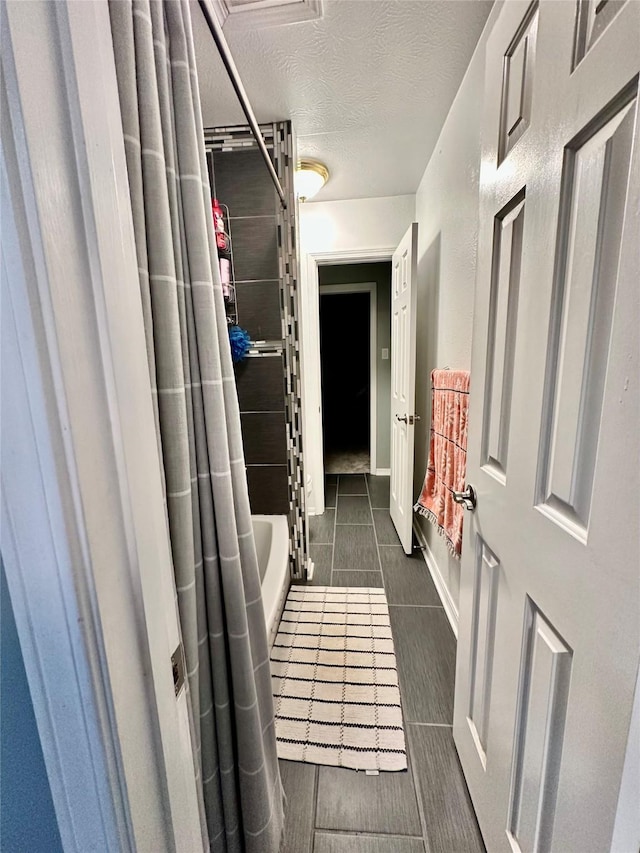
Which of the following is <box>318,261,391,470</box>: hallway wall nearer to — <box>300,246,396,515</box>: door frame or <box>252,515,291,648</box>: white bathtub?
<box>300,246,396,515</box>: door frame

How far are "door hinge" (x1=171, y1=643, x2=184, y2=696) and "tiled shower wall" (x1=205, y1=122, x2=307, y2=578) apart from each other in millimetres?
1504

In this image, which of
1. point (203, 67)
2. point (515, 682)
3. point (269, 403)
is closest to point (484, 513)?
point (515, 682)

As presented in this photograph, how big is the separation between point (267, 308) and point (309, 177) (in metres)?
0.95

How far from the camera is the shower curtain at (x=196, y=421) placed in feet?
1.87

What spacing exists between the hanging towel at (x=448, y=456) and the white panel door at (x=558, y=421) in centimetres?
55

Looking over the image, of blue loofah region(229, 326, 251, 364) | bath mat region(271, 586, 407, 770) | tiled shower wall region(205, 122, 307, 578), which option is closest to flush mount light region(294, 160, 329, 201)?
tiled shower wall region(205, 122, 307, 578)

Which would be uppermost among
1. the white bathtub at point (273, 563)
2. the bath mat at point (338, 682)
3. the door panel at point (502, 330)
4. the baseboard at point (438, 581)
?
the door panel at point (502, 330)

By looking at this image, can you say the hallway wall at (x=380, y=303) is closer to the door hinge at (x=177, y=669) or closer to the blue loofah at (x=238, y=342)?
the blue loofah at (x=238, y=342)

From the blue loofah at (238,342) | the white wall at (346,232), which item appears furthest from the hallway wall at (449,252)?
the blue loofah at (238,342)

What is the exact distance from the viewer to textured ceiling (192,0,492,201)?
1.20 metres

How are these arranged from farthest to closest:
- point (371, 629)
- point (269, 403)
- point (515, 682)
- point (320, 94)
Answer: point (269, 403) → point (371, 629) → point (320, 94) → point (515, 682)

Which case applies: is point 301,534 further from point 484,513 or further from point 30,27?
point 30,27

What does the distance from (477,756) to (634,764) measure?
0.73 metres

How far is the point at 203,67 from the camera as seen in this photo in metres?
1.38
